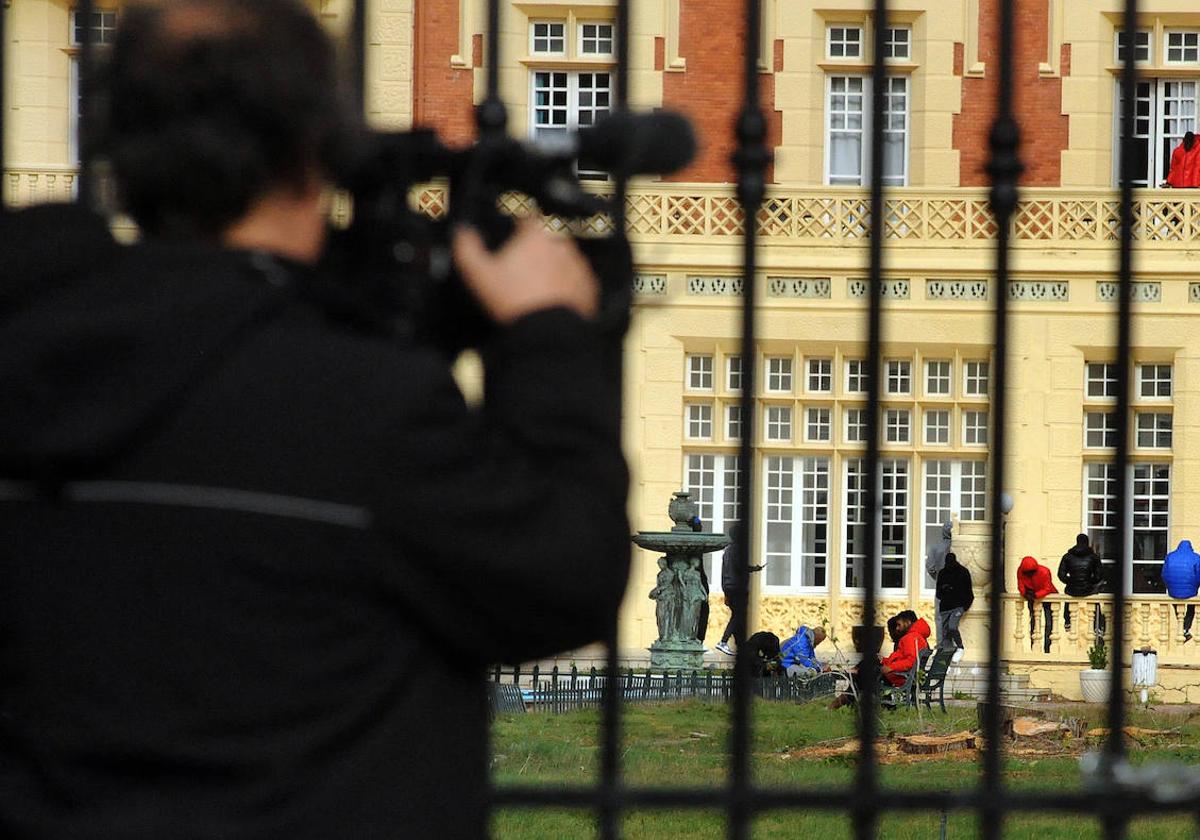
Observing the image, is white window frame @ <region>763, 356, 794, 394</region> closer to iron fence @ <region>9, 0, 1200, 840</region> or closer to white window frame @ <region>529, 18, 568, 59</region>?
white window frame @ <region>529, 18, 568, 59</region>

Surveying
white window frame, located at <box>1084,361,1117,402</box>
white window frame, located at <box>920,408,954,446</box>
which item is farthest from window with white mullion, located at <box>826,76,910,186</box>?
white window frame, located at <box>1084,361,1117,402</box>

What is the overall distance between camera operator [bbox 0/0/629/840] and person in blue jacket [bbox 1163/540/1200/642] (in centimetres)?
1663

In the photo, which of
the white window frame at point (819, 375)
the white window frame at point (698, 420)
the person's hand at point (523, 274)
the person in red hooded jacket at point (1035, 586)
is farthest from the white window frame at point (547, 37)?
the person's hand at point (523, 274)

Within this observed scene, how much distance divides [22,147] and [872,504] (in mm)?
15755

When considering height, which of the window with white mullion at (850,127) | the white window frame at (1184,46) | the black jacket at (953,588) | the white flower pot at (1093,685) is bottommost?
the white flower pot at (1093,685)

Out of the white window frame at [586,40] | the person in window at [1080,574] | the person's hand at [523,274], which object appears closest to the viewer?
the person's hand at [523,274]

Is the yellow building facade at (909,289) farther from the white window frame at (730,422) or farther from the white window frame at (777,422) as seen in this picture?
the white window frame at (777,422)

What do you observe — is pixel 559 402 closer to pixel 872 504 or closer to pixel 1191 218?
pixel 872 504

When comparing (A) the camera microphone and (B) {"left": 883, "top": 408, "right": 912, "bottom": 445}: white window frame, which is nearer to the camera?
(A) the camera microphone

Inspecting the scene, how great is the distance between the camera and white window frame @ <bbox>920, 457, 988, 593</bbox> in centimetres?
1939

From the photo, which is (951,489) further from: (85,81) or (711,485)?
(85,81)

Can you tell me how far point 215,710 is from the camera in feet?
3.86

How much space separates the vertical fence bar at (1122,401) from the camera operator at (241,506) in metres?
0.77

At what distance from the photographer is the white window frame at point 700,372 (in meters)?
19.3
